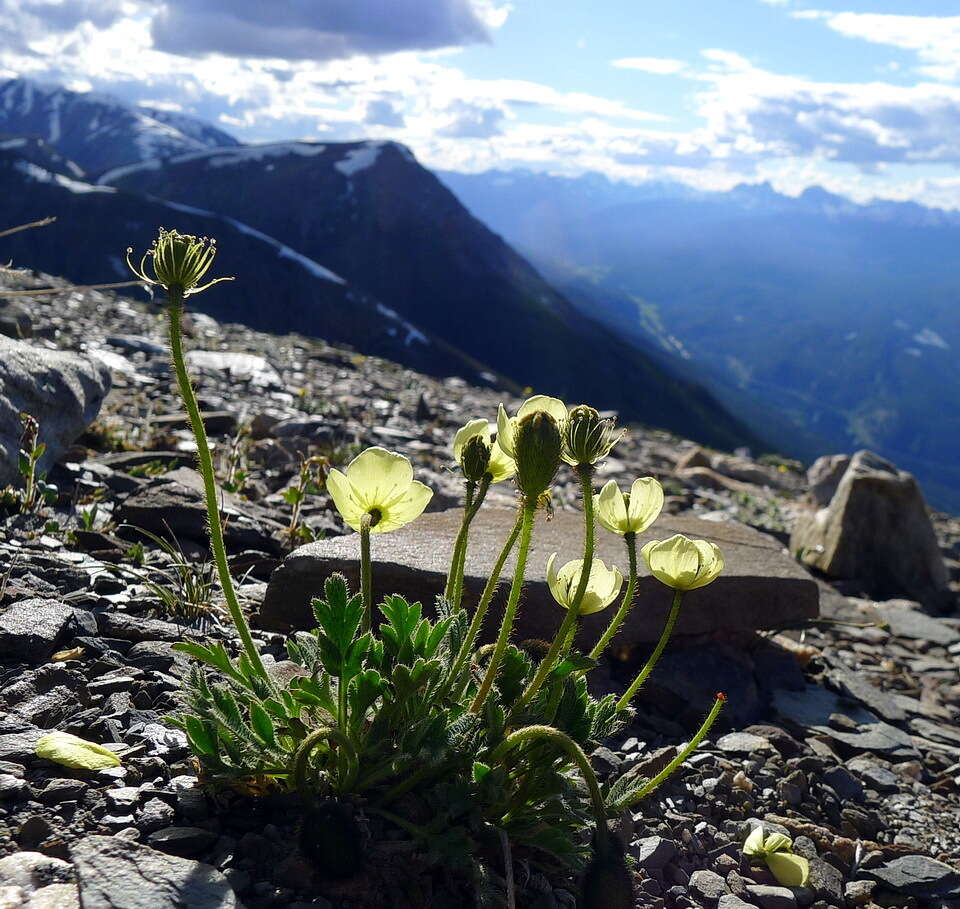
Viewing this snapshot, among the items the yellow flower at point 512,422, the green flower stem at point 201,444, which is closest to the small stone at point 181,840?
the green flower stem at point 201,444

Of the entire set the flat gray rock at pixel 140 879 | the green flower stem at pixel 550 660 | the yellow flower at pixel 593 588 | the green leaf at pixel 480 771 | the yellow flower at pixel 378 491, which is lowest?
the flat gray rock at pixel 140 879

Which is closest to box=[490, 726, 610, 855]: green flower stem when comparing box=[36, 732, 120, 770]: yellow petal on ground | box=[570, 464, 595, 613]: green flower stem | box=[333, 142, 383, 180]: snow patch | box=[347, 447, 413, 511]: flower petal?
box=[570, 464, 595, 613]: green flower stem

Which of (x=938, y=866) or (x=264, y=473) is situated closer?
(x=938, y=866)

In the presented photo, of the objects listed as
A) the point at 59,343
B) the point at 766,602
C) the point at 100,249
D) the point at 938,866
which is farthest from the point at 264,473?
the point at 100,249

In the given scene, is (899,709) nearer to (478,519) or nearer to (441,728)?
(478,519)

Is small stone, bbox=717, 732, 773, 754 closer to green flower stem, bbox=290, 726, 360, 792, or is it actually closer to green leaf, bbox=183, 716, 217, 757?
green flower stem, bbox=290, 726, 360, 792

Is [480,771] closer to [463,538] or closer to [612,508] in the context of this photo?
[463,538]

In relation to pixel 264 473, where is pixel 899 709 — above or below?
below

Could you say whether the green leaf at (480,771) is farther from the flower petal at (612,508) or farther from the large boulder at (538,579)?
the large boulder at (538,579)
